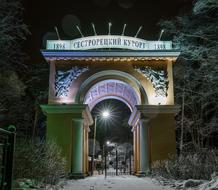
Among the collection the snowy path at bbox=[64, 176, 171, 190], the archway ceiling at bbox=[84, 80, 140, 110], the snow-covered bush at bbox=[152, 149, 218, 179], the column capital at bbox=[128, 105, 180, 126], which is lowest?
the snowy path at bbox=[64, 176, 171, 190]

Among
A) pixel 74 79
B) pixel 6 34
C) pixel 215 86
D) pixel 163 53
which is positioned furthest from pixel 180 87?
pixel 6 34

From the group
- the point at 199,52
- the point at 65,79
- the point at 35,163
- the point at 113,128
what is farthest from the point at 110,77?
the point at 113,128

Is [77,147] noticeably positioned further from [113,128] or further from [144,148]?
[113,128]

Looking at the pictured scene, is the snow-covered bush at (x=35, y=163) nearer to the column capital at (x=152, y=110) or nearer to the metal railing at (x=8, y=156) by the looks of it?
the metal railing at (x=8, y=156)

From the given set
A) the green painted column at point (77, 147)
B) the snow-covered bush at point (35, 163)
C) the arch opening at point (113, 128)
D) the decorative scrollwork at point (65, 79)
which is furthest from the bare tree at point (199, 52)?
the arch opening at point (113, 128)

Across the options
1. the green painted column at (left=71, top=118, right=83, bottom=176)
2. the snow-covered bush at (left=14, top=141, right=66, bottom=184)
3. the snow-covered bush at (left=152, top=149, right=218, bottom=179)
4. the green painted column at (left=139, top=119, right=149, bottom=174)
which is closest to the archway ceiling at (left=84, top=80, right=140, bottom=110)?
the green painted column at (left=139, top=119, right=149, bottom=174)

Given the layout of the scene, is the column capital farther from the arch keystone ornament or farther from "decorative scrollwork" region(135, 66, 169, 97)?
"decorative scrollwork" region(135, 66, 169, 97)

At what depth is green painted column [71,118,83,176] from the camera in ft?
54.3

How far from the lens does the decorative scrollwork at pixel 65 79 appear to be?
1775 cm

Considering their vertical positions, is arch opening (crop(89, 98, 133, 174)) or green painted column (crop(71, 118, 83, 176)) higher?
arch opening (crop(89, 98, 133, 174))

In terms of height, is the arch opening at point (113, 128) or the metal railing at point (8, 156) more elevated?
the arch opening at point (113, 128)

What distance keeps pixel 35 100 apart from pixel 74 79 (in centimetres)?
1084

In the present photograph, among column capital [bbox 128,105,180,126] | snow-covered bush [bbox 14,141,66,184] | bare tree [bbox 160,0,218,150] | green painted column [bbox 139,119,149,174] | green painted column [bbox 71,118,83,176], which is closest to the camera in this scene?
snow-covered bush [bbox 14,141,66,184]

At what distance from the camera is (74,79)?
706 inches
